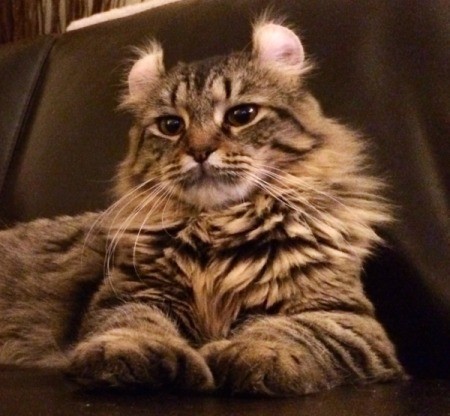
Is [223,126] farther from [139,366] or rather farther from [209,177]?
[139,366]

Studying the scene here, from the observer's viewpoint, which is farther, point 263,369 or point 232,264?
point 232,264

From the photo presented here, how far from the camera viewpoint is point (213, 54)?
1.65 m

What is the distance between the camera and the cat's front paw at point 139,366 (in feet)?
2.95

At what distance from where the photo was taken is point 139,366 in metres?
0.90

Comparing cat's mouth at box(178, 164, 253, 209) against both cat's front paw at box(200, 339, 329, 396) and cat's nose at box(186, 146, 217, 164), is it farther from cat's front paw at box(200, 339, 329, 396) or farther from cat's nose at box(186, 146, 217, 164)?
cat's front paw at box(200, 339, 329, 396)

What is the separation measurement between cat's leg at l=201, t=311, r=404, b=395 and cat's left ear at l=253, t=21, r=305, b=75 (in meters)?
0.53

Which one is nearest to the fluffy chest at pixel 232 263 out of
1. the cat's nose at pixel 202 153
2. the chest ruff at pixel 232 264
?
the chest ruff at pixel 232 264

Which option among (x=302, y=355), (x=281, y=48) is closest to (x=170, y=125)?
(x=281, y=48)

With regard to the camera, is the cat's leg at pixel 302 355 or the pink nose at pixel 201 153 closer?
the cat's leg at pixel 302 355

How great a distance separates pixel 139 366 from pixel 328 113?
0.76m

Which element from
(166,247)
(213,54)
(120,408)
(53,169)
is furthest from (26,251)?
(120,408)

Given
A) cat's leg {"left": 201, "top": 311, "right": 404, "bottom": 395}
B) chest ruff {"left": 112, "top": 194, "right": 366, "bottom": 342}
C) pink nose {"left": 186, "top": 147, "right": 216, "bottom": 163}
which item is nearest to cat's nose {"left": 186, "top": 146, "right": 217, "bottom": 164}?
pink nose {"left": 186, "top": 147, "right": 216, "bottom": 163}

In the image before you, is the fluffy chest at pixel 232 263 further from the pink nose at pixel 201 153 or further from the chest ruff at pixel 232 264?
the pink nose at pixel 201 153

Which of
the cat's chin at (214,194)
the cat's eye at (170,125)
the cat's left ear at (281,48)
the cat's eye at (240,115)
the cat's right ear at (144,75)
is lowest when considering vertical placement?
the cat's chin at (214,194)
